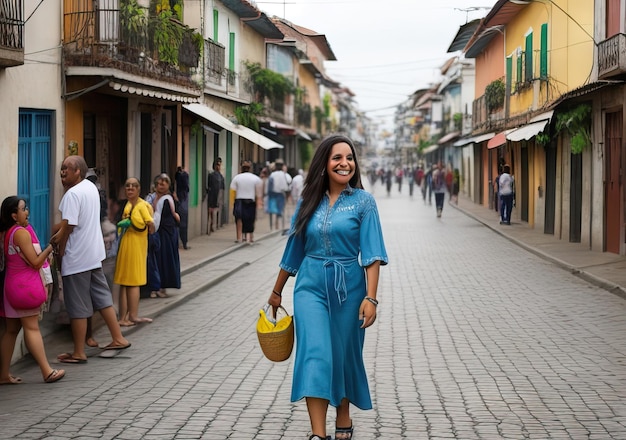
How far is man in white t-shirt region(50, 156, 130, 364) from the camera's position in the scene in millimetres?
9227

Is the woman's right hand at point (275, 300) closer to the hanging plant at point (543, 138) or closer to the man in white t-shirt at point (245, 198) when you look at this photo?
the man in white t-shirt at point (245, 198)

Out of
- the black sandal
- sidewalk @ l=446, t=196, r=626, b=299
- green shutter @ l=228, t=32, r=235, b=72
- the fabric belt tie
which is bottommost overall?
the black sandal

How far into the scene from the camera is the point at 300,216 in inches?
251

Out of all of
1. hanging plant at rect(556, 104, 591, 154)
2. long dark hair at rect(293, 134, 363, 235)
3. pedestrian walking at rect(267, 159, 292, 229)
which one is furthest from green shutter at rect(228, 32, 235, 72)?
long dark hair at rect(293, 134, 363, 235)

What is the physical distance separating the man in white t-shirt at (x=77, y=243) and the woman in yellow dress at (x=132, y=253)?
6.77 feet

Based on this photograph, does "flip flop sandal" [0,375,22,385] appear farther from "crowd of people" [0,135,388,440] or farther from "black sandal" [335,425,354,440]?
"black sandal" [335,425,354,440]

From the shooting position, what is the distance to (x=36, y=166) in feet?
43.2

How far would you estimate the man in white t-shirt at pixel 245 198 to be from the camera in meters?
23.1

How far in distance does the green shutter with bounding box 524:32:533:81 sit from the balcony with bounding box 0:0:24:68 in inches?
842

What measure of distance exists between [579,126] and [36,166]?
12814 mm

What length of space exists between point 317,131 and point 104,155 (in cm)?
5048

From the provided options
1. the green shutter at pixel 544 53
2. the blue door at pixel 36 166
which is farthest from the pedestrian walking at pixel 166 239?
the green shutter at pixel 544 53

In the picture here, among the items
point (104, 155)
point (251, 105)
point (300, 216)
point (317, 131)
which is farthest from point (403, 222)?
point (317, 131)

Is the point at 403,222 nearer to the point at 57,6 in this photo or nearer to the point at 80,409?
the point at 57,6
